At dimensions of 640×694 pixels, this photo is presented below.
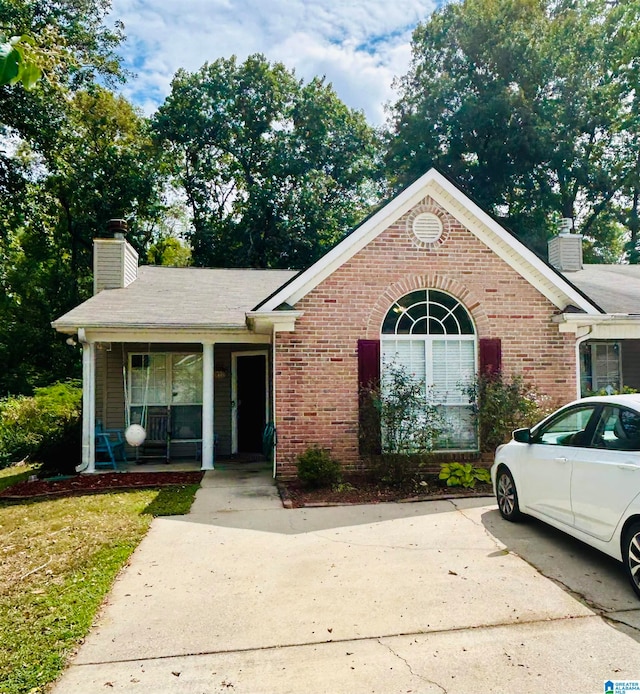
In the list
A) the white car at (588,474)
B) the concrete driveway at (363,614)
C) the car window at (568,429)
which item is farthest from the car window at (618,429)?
the concrete driveway at (363,614)

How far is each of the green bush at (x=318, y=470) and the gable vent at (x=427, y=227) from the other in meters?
4.01

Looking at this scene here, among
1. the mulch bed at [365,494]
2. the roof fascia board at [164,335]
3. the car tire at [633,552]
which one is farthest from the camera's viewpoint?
the roof fascia board at [164,335]

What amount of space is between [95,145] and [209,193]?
6671 millimetres

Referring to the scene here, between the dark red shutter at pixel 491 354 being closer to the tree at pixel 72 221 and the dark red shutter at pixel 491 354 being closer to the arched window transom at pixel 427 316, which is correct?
the arched window transom at pixel 427 316

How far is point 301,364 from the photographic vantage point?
8750mm

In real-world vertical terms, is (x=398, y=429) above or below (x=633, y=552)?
above

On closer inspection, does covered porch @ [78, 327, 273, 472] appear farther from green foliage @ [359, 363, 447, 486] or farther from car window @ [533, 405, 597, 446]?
car window @ [533, 405, 597, 446]

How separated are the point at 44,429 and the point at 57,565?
859 centimetres

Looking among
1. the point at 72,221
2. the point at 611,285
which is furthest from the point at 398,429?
the point at 72,221

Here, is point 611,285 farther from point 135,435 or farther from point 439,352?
point 135,435

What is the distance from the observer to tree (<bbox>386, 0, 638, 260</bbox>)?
25.1m

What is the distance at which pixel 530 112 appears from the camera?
2516cm

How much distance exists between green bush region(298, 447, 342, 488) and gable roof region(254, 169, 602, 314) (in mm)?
2488

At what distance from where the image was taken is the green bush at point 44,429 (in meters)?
10.4
